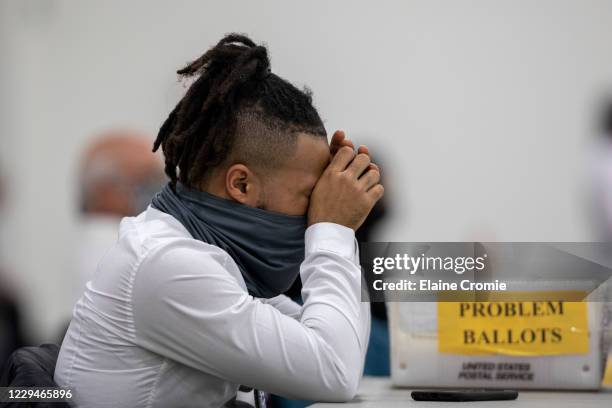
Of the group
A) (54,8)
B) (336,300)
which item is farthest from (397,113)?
(336,300)

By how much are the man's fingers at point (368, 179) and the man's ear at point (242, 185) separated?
0.51ft

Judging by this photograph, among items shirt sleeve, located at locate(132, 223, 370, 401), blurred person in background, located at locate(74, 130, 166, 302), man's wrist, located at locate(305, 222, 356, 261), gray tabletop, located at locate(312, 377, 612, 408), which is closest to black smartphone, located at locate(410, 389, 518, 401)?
gray tabletop, located at locate(312, 377, 612, 408)

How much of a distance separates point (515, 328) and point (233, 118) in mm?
535

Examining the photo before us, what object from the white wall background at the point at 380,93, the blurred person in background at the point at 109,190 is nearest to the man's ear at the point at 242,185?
the blurred person in background at the point at 109,190

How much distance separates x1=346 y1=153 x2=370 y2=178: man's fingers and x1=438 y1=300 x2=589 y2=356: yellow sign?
250 millimetres

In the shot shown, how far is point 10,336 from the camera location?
261cm

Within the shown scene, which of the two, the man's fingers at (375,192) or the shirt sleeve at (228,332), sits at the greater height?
the man's fingers at (375,192)

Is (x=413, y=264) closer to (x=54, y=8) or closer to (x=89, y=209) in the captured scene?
(x=89, y=209)

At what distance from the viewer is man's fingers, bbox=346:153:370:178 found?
1.28 meters

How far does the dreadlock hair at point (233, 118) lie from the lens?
1.24 meters

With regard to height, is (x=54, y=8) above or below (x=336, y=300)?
above

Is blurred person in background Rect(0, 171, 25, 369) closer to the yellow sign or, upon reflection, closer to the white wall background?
the white wall background

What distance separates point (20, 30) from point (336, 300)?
8.48 ft

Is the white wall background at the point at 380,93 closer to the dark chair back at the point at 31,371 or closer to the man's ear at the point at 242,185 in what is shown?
the man's ear at the point at 242,185
